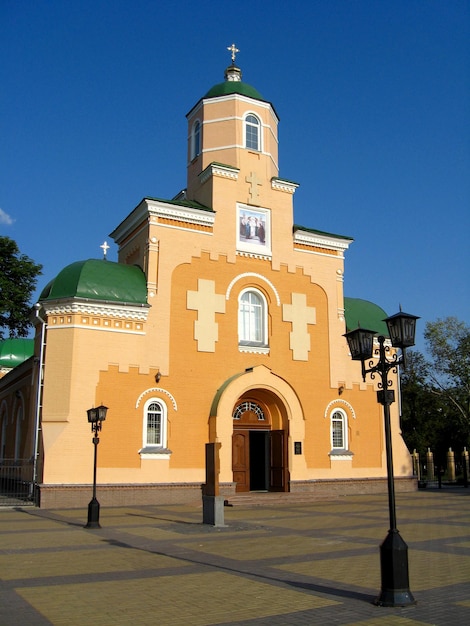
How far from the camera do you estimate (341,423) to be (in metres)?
28.2

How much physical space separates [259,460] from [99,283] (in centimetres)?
1035

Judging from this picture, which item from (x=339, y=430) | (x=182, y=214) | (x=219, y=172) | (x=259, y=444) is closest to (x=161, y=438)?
(x=259, y=444)

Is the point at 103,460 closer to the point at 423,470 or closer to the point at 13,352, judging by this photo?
the point at 13,352

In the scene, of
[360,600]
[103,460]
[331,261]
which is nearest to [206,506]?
[103,460]

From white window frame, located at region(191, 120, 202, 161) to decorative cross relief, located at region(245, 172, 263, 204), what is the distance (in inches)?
124

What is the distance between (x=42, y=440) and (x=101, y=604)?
1499cm

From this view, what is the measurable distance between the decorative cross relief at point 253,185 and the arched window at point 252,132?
163cm

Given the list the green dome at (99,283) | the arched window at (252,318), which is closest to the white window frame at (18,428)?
the green dome at (99,283)

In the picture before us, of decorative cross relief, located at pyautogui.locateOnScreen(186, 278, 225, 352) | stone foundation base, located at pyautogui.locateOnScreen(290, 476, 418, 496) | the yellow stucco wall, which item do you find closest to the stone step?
stone foundation base, located at pyautogui.locateOnScreen(290, 476, 418, 496)

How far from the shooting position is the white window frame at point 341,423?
27.8 m

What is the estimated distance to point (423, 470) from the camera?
4716 centimetres

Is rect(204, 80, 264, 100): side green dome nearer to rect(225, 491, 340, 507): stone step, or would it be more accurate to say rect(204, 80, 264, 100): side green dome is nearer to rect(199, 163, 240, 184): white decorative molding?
rect(199, 163, 240, 184): white decorative molding

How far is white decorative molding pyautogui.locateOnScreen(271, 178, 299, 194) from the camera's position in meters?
28.7

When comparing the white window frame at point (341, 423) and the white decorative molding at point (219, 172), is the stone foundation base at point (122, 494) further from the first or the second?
the white decorative molding at point (219, 172)
